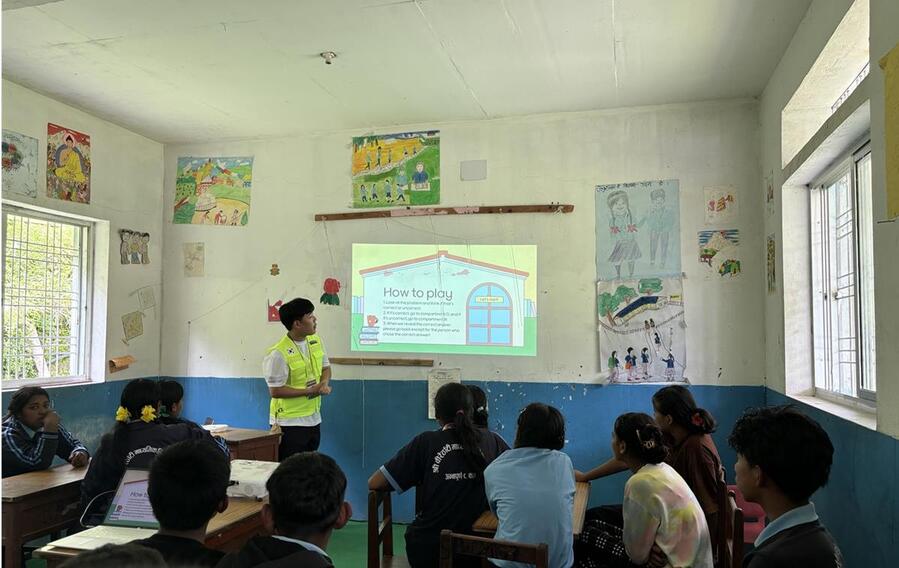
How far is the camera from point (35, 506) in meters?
2.74

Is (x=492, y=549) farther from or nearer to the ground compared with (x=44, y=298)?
nearer to the ground

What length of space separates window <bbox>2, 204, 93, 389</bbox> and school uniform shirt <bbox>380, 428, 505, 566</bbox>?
9.56ft

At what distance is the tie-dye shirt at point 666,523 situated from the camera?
7.00 ft

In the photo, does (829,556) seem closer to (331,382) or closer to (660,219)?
(660,219)

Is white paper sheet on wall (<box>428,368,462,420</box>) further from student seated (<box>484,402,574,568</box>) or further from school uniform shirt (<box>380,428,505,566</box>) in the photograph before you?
student seated (<box>484,402,574,568</box>)

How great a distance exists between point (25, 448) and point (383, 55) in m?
2.75

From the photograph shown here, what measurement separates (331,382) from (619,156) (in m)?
2.62

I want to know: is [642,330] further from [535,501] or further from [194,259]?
[194,259]

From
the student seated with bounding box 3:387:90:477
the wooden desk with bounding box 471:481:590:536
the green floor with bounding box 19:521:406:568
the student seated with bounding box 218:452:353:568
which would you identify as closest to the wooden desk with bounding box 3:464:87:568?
the student seated with bounding box 3:387:90:477

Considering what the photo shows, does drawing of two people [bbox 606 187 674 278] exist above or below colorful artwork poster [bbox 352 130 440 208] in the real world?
below

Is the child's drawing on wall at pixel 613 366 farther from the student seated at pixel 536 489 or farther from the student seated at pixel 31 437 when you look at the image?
the student seated at pixel 31 437

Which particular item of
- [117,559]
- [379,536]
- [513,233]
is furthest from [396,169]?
[117,559]

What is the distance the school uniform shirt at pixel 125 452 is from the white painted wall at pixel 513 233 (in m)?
2.31

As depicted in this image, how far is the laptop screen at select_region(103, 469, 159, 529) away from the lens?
7.10 ft
